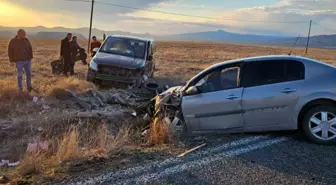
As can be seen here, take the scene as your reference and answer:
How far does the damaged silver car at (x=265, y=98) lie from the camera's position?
6.69 metres

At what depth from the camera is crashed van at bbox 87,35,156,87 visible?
13797 mm

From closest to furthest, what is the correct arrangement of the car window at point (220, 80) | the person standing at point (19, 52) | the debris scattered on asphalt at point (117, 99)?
the car window at point (220, 80), the debris scattered on asphalt at point (117, 99), the person standing at point (19, 52)

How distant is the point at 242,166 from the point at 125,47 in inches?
402

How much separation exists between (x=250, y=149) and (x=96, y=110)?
18.4 feet

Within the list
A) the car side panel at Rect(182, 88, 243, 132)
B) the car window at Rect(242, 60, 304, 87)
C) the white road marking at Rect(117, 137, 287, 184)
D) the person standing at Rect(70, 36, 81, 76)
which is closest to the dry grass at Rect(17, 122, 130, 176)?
the white road marking at Rect(117, 137, 287, 184)

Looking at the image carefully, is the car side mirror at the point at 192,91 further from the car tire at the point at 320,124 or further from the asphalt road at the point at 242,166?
the car tire at the point at 320,124

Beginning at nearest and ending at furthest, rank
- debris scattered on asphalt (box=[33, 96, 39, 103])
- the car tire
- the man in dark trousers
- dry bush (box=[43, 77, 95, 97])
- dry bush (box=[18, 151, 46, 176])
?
dry bush (box=[18, 151, 46, 176]) < the car tire < debris scattered on asphalt (box=[33, 96, 39, 103]) < dry bush (box=[43, 77, 95, 97]) < the man in dark trousers

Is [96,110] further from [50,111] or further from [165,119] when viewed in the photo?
[165,119]

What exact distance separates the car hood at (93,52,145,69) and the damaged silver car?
657cm

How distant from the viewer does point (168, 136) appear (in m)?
6.95

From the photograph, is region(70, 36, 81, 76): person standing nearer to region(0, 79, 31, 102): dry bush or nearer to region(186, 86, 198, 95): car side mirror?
region(0, 79, 31, 102): dry bush

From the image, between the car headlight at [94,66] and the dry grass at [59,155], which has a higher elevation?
the car headlight at [94,66]

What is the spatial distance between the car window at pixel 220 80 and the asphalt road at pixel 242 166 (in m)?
0.99

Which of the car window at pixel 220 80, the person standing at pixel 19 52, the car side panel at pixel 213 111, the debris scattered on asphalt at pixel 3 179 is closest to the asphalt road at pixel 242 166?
the car side panel at pixel 213 111
